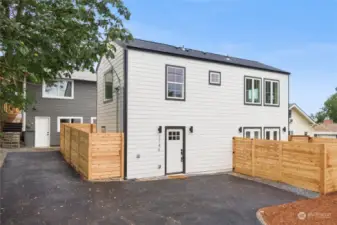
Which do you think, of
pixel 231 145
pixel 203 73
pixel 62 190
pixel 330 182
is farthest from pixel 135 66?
pixel 330 182

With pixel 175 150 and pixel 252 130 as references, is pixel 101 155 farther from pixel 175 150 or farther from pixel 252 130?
pixel 252 130

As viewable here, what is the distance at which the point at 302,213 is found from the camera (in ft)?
19.5

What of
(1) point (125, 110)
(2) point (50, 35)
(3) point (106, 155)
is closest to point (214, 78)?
(1) point (125, 110)

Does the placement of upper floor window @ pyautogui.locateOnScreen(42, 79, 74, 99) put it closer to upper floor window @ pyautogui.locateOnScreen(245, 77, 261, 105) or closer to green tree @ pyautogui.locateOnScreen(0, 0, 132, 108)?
upper floor window @ pyautogui.locateOnScreen(245, 77, 261, 105)

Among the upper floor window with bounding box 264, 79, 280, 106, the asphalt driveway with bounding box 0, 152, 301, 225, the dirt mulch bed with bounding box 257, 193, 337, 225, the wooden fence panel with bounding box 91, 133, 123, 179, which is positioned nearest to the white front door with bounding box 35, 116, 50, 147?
the asphalt driveway with bounding box 0, 152, 301, 225

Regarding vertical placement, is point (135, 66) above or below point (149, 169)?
above

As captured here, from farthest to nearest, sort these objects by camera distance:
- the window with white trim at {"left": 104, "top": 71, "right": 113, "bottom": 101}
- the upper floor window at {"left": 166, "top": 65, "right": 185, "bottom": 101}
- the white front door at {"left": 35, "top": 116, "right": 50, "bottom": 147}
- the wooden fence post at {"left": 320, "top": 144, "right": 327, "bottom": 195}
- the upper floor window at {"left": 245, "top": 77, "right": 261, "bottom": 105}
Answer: the white front door at {"left": 35, "top": 116, "right": 50, "bottom": 147} < the upper floor window at {"left": 245, "top": 77, "right": 261, "bottom": 105} < the window with white trim at {"left": 104, "top": 71, "right": 113, "bottom": 101} < the upper floor window at {"left": 166, "top": 65, "right": 185, "bottom": 101} < the wooden fence post at {"left": 320, "top": 144, "right": 327, "bottom": 195}

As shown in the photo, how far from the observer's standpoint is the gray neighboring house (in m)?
17.3

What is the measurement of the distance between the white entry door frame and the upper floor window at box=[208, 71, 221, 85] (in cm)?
278

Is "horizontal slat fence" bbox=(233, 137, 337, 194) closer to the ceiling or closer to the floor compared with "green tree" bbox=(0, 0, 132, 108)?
closer to the floor

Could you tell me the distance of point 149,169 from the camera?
979 centimetres

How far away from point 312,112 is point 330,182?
213ft

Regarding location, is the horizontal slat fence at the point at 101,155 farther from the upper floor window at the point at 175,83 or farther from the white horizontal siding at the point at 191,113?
the upper floor window at the point at 175,83

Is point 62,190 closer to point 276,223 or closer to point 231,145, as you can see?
point 276,223
